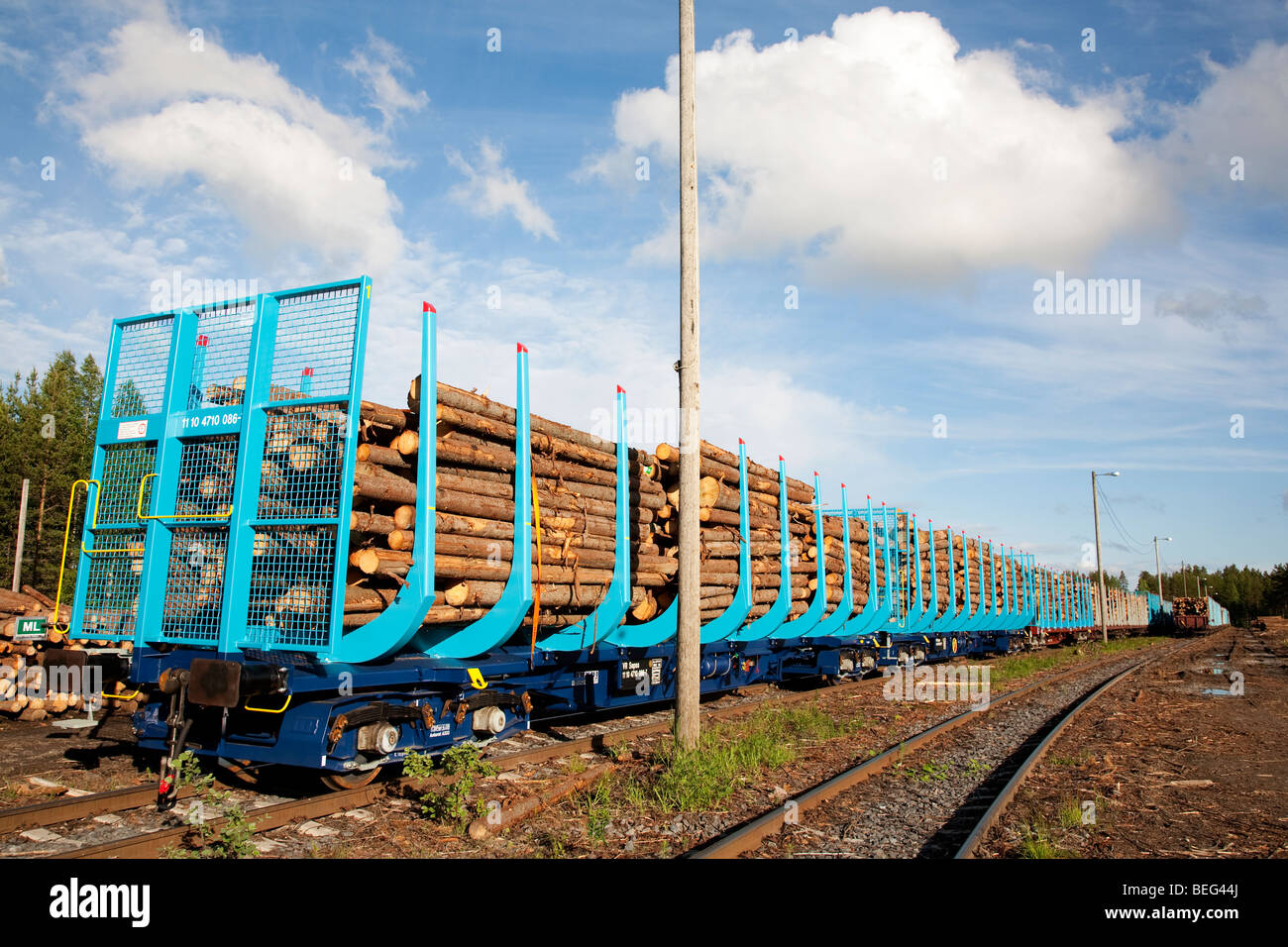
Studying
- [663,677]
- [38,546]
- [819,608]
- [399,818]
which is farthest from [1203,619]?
[38,546]

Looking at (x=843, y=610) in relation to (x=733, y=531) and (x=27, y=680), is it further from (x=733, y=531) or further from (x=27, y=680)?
(x=27, y=680)

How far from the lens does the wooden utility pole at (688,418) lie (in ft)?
25.5

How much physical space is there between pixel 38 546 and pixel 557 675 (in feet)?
111

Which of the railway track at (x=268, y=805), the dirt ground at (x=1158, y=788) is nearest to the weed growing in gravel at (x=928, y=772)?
the dirt ground at (x=1158, y=788)

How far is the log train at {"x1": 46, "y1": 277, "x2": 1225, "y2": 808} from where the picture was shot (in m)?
5.68

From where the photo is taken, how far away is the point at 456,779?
620cm

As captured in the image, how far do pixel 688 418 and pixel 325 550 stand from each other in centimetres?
375

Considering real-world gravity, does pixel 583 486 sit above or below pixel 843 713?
above

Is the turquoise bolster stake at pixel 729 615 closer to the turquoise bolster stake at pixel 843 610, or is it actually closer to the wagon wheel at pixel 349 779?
the turquoise bolster stake at pixel 843 610

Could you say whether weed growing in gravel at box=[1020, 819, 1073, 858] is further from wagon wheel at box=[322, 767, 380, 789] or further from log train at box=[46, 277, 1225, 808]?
wagon wheel at box=[322, 767, 380, 789]

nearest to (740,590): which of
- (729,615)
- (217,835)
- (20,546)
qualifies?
(729,615)

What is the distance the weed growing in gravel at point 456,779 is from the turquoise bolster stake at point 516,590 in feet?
2.79
